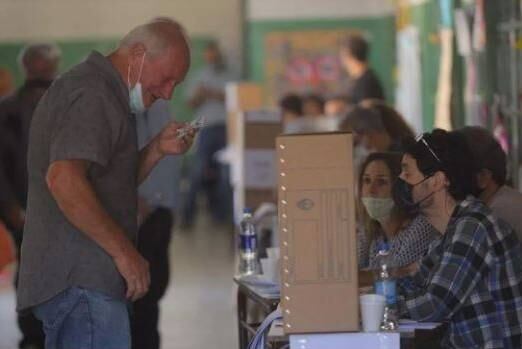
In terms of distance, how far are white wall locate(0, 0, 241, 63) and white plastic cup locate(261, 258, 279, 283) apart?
10.5 meters

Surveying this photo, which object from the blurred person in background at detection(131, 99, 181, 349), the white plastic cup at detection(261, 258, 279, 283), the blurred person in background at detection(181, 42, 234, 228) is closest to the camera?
the white plastic cup at detection(261, 258, 279, 283)

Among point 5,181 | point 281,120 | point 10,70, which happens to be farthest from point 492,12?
point 10,70

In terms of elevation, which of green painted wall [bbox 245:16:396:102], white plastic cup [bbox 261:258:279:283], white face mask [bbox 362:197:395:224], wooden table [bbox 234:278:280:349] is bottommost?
wooden table [bbox 234:278:280:349]

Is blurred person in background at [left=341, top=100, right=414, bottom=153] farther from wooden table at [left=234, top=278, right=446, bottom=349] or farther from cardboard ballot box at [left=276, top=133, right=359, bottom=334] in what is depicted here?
cardboard ballot box at [left=276, top=133, right=359, bottom=334]

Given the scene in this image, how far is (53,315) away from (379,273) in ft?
3.38

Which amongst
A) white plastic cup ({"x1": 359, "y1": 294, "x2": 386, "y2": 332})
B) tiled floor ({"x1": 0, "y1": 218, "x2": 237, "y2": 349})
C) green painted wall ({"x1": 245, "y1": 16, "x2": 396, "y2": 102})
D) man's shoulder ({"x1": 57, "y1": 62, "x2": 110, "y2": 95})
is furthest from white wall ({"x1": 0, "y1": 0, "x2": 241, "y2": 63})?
white plastic cup ({"x1": 359, "y1": 294, "x2": 386, "y2": 332})

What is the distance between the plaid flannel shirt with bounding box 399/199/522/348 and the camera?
4.07 m

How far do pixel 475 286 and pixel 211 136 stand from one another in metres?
10.7

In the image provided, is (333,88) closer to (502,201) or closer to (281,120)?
(281,120)

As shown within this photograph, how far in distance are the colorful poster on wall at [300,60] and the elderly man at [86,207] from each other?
10253 mm

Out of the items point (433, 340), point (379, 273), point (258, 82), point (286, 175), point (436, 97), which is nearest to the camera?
point (286, 175)

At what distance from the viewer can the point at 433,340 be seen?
456 cm

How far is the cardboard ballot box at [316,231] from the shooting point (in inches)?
154

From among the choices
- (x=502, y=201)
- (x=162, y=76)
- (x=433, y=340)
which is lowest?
(x=433, y=340)
